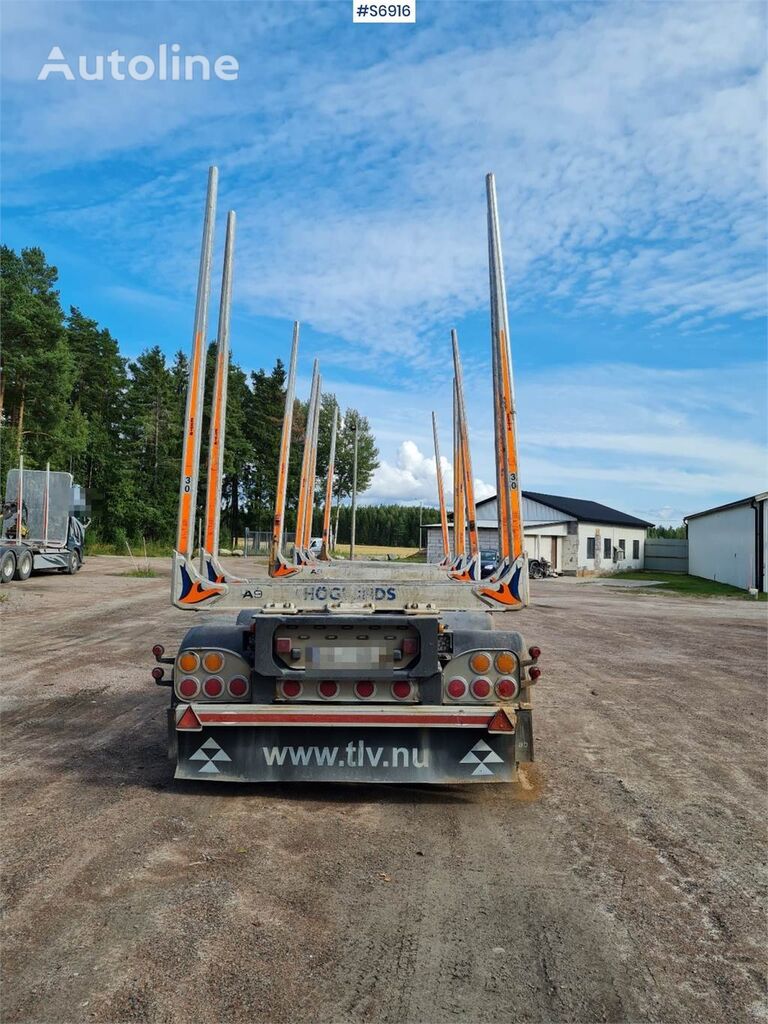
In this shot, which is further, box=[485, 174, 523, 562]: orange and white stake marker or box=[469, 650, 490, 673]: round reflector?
box=[485, 174, 523, 562]: orange and white stake marker

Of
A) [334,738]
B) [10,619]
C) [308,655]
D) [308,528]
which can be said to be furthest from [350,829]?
[10,619]

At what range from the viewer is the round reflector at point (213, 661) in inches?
208

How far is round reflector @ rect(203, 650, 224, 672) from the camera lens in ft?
17.4

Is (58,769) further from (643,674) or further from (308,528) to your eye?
(308,528)

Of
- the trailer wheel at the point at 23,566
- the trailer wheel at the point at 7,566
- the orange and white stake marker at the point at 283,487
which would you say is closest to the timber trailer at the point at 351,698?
the orange and white stake marker at the point at 283,487

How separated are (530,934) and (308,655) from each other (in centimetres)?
220

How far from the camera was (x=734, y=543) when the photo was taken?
36031 mm

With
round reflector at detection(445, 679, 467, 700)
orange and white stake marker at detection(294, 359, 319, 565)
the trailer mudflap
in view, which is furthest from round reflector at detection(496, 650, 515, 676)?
orange and white stake marker at detection(294, 359, 319, 565)

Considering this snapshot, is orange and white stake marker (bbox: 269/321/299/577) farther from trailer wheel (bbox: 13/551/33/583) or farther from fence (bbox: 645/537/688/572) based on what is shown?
fence (bbox: 645/537/688/572)

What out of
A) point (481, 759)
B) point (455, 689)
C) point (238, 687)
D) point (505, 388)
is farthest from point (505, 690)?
point (505, 388)

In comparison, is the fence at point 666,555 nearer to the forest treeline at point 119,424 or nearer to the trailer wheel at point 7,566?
the forest treeline at point 119,424

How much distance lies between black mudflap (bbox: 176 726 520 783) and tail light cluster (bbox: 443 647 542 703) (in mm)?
225

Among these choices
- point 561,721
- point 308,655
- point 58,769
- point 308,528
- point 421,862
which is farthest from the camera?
point 308,528

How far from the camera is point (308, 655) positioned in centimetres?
519
